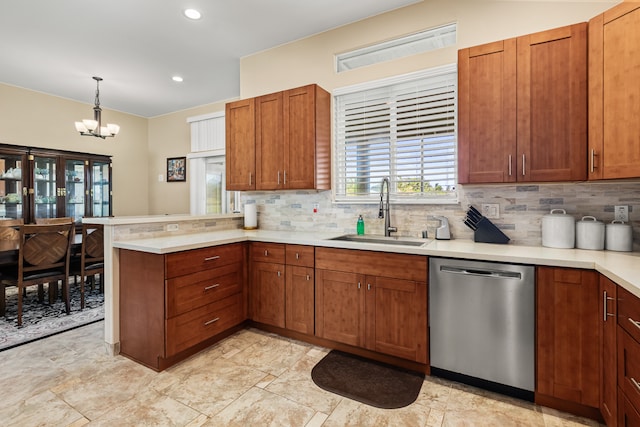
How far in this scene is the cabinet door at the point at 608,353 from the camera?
151 centimetres

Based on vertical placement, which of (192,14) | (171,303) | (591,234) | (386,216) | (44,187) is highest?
(192,14)

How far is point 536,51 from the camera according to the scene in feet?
6.88

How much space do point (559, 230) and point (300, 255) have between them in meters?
1.90

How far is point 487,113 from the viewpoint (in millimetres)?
2244

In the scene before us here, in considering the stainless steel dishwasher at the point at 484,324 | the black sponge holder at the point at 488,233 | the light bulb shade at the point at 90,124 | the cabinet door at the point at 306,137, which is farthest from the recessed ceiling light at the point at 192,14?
the black sponge holder at the point at 488,233

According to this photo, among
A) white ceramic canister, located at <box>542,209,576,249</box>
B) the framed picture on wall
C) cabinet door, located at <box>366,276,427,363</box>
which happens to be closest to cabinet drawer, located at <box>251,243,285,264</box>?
cabinet door, located at <box>366,276,427,363</box>

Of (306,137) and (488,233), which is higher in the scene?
(306,137)

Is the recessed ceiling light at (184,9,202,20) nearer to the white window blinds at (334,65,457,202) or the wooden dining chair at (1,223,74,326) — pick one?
the white window blinds at (334,65,457,202)

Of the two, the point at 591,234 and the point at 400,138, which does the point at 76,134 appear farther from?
the point at 591,234

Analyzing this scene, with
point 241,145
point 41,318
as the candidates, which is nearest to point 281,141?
point 241,145

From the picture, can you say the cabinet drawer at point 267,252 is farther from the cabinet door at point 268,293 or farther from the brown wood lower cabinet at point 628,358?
the brown wood lower cabinet at point 628,358

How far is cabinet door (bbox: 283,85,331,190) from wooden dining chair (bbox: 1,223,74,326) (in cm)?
246

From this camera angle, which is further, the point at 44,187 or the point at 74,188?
the point at 74,188

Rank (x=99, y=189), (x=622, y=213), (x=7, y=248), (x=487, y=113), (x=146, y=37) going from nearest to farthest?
(x=622, y=213)
(x=487, y=113)
(x=7, y=248)
(x=146, y=37)
(x=99, y=189)
